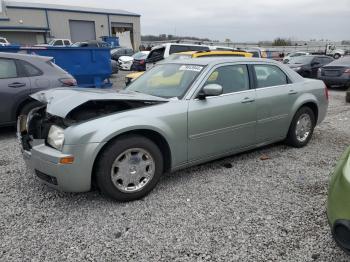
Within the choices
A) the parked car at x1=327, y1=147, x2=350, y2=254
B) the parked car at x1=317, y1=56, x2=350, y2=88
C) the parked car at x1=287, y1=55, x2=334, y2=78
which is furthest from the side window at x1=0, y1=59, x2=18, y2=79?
the parked car at x1=287, y1=55, x2=334, y2=78

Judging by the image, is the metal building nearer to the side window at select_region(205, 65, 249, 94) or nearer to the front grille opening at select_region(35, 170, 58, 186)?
the side window at select_region(205, 65, 249, 94)

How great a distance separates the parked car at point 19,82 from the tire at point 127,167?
3.09 metres

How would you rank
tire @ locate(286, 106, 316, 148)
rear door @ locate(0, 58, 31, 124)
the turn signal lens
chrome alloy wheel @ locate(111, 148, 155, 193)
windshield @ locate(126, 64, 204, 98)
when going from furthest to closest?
rear door @ locate(0, 58, 31, 124) → tire @ locate(286, 106, 316, 148) → windshield @ locate(126, 64, 204, 98) → chrome alloy wheel @ locate(111, 148, 155, 193) → the turn signal lens

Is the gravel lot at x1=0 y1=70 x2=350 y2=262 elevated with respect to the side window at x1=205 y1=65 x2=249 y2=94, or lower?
lower

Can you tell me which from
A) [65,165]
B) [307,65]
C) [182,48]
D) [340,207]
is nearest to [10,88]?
[65,165]

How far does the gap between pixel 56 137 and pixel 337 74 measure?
41.6ft

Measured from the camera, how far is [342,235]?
2.24 metres

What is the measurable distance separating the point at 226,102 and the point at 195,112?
55cm

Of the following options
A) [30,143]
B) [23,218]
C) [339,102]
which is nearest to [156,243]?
[23,218]

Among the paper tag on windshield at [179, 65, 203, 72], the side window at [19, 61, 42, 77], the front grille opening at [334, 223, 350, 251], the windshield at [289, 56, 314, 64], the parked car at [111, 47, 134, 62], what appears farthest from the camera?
the parked car at [111, 47, 134, 62]

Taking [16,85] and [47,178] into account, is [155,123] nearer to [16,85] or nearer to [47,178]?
[47,178]

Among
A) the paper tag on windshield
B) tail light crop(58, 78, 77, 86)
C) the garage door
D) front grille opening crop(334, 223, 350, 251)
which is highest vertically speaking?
the garage door

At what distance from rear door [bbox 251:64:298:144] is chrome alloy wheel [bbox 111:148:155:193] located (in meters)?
1.85

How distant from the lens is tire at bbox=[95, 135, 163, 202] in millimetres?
3377
